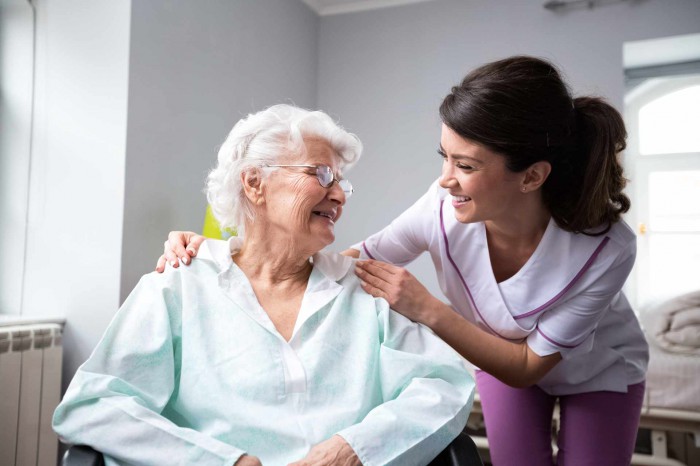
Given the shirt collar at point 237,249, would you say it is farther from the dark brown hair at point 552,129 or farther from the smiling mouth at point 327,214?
the dark brown hair at point 552,129

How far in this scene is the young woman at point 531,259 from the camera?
4.41ft

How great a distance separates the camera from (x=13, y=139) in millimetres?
2445

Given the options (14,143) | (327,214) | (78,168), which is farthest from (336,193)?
(14,143)

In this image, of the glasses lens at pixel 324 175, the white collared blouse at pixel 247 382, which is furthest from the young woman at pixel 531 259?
the glasses lens at pixel 324 175

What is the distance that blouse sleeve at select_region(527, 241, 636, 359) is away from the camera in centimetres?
144

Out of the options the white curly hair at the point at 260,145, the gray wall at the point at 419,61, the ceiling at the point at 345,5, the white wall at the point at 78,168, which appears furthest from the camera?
the ceiling at the point at 345,5

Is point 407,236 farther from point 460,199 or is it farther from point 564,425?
point 564,425

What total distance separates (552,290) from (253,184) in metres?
0.78

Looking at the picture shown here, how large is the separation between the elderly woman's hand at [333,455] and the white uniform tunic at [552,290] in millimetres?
595

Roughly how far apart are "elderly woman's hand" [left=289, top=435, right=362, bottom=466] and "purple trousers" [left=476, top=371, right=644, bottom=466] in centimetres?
70

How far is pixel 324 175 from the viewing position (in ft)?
4.58

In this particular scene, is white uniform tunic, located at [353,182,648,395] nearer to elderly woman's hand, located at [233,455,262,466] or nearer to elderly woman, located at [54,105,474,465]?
elderly woman, located at [54,105,474,465]

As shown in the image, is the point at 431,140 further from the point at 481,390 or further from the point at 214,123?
the point at 481,390

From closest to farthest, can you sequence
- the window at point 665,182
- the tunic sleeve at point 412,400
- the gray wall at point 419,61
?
1. the tunic sleeve at point 412,400
2. the gray wall at point 419,61
3. the window at point 665,182
